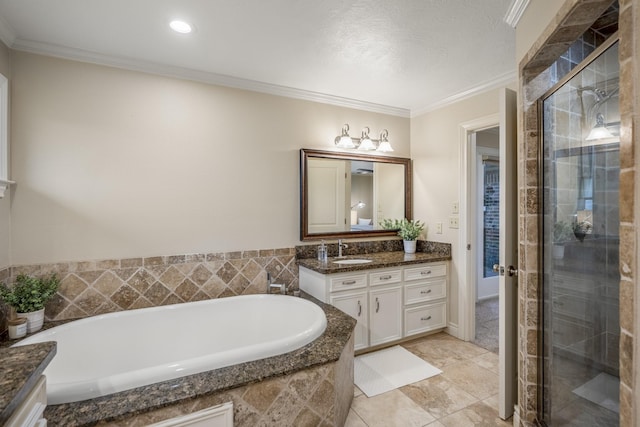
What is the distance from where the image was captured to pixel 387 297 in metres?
2.70

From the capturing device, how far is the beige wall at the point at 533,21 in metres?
1.29

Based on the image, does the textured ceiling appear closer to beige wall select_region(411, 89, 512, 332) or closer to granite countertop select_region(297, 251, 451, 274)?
beige wall select_region(411, 89, 512, 332)

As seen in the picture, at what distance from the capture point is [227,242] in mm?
2525

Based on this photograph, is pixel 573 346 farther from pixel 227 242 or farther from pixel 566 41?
pixel 227 242

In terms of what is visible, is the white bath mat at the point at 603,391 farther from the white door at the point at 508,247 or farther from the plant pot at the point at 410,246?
the plant pot at the point at 410,246

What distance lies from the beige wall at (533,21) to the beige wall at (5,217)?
9.79ft

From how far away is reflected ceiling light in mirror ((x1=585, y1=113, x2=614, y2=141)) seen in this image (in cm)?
127

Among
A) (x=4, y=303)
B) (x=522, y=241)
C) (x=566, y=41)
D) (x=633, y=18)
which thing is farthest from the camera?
(x=4, y=303)

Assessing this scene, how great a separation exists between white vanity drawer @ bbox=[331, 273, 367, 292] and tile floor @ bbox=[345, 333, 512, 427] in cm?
74

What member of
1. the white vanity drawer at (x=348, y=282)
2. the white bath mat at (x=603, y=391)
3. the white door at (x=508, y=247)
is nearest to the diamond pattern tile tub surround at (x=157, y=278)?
the white vanity drawer at (x=348, y=282)

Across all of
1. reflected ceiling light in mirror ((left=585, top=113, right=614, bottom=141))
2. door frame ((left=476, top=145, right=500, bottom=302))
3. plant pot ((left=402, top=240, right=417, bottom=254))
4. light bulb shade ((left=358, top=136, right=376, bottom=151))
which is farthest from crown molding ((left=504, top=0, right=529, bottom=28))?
door frame ((left=476, top=145, right=500, bottom=302))

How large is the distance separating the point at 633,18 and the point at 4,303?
308 cm

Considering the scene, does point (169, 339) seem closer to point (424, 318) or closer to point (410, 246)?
point (424, 318)

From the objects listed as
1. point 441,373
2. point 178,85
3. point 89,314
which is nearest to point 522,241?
point 441,373
